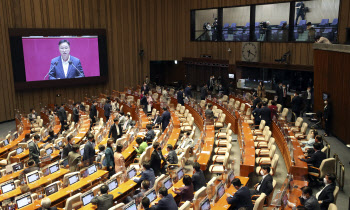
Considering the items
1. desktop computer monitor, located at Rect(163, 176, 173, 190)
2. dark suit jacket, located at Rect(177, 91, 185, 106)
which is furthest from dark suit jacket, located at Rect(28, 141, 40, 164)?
dark suit jacket, located at Rect(177, 91, 185, 106)

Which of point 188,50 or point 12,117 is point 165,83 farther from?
point 12,117

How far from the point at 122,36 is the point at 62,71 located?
16.4ft

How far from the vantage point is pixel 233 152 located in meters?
11.4

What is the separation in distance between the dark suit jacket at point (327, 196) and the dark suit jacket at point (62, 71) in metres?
17.5

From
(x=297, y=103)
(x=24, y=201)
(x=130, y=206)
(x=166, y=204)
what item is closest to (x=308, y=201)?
(x=166, y=204)

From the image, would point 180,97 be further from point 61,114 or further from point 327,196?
point 327,196

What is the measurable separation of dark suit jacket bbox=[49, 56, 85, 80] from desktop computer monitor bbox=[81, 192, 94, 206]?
14.9 meters

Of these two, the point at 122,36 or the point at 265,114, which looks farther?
the point at 122,36

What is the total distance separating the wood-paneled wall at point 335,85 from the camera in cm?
1171

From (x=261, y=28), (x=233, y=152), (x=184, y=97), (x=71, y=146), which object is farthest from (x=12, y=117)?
(x=261, y=28)

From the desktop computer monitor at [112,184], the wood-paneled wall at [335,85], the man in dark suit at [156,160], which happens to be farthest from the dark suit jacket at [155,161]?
the wood-paneled wall at [335,85]

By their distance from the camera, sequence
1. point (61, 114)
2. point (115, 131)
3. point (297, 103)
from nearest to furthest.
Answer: point (115, 131) → point (297, 103) → point (61, 114)

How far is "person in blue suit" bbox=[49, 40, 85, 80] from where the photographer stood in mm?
20125

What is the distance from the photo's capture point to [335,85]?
12648 millimetres
